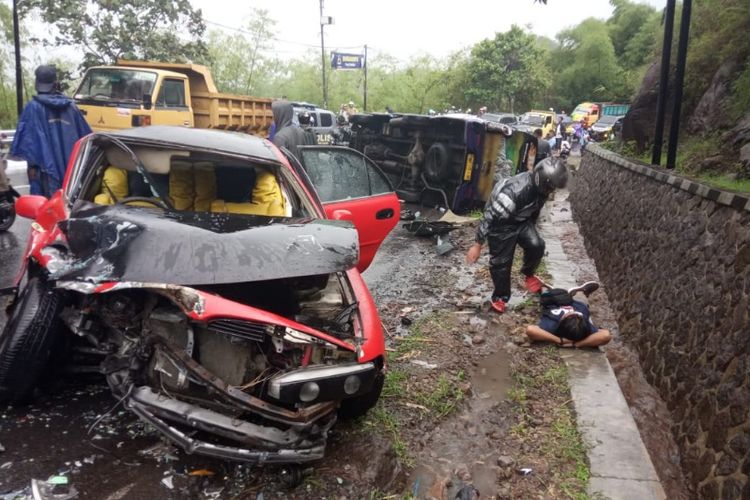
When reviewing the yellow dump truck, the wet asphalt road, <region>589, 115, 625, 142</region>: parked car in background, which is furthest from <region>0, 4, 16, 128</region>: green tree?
<region>589, 115, 625, 142</region>: parked car in background

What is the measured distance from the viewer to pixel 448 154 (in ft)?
30.0

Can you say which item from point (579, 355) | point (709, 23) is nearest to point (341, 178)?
point (579, 355)

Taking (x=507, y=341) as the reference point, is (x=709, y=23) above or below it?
above

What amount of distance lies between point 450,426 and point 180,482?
1.73 metres

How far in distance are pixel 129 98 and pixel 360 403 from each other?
953 centimetres

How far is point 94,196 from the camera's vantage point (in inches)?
139

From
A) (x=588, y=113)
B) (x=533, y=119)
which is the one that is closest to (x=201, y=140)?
(x=533, y=119)

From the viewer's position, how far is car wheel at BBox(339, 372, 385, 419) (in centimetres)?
303

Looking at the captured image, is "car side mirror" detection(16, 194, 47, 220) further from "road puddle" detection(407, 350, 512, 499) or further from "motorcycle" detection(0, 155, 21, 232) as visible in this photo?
"motorcycle" detection(0, 155, 21, 232)

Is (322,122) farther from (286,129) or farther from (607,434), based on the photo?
(607,434)

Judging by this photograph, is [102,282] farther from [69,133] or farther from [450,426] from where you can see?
[69,133]

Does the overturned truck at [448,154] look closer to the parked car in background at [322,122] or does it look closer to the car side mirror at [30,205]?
the parked car in background at [322,122]

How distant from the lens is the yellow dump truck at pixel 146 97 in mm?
10070

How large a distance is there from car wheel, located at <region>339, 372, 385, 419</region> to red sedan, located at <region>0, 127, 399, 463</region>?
11mm
